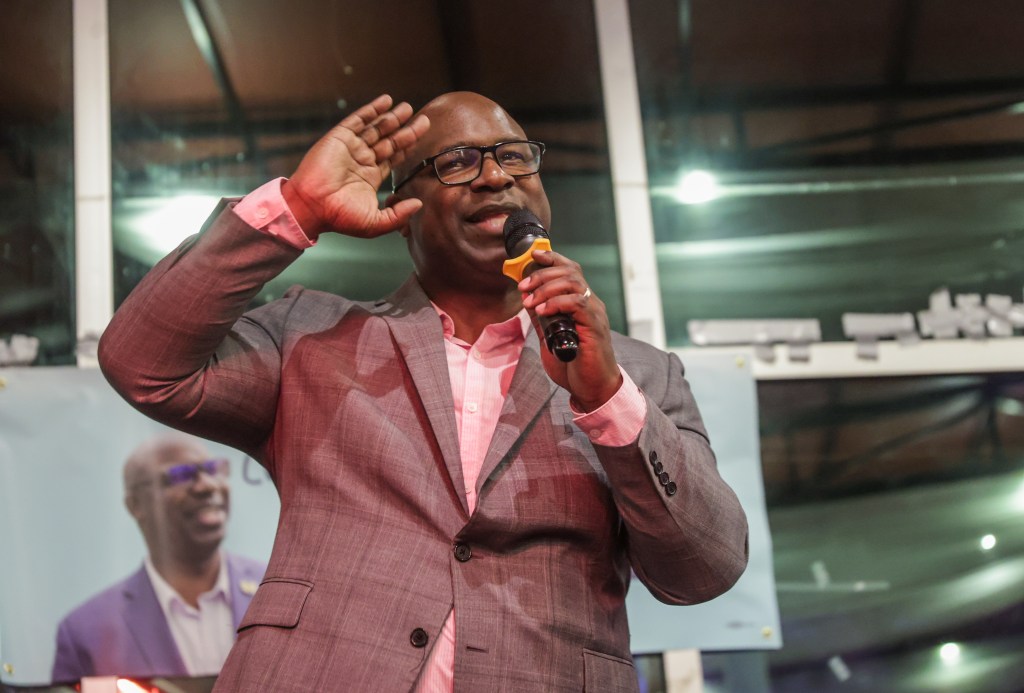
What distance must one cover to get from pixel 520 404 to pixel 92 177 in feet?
6.30

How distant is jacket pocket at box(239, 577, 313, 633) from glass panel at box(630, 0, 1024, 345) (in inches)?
69.2

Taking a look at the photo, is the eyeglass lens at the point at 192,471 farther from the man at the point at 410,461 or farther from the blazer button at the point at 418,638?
the blazer button at the point at 418,638

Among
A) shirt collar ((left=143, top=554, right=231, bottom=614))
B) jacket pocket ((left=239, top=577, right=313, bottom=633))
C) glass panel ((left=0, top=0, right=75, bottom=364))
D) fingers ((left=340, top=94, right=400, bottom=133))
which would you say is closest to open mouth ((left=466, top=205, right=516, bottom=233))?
fingers ((left=340, top=94, right=400, bottom=133))

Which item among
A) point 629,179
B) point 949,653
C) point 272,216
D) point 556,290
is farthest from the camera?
point 629,179

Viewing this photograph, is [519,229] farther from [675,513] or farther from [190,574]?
[190,574]

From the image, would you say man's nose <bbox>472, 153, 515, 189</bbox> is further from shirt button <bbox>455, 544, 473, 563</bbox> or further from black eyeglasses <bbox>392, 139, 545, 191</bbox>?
shirt button <bbox>455, 544, 473, 563</bbox>

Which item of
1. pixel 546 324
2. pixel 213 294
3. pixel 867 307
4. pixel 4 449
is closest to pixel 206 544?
pixel 4 449

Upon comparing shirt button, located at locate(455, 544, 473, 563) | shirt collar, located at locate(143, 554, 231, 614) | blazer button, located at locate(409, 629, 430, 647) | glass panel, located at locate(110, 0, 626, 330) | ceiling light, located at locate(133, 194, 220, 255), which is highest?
glass panel, located at locate(110, 0, 626, 330)

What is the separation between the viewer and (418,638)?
4.42 ft

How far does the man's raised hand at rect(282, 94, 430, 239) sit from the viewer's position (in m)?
1.47

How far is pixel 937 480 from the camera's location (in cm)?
295

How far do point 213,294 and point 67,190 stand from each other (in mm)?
1786

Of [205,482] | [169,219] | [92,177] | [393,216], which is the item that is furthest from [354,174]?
[92,177]

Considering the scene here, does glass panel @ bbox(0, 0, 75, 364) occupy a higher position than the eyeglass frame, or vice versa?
glass panel @ bbox(0, 0, 75, 364)
